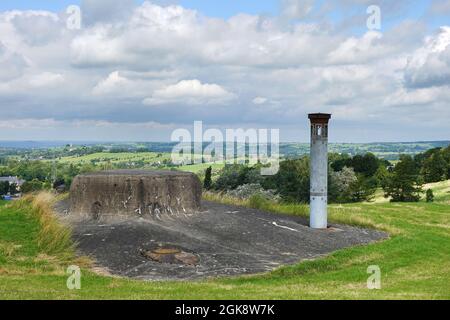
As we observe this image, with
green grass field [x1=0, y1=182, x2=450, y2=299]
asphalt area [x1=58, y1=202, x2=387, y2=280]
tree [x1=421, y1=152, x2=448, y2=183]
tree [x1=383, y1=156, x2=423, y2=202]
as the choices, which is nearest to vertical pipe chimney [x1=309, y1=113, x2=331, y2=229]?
asphalt area [x1=58, y1=202, x2=387, y2=280]

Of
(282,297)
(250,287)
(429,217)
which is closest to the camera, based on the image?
(282,297)

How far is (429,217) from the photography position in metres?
24.5

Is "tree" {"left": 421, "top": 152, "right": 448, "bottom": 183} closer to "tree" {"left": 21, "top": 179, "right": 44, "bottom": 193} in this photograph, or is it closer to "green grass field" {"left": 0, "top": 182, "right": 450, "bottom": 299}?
"tree" {"left": 21, "top": 179, "right": 44, "bottom": 193}

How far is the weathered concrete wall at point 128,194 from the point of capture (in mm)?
16344

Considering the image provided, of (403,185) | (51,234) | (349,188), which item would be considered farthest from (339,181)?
(51,234)

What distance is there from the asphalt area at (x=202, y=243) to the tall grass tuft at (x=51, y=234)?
A: 0.32 meters

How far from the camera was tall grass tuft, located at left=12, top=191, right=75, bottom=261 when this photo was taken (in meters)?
13.8

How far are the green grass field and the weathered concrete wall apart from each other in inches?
47.0

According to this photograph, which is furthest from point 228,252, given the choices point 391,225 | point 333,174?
point 333,174

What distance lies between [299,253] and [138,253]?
4073mm

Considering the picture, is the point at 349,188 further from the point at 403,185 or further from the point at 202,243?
the point at 202,243

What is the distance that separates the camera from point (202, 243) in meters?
14.7

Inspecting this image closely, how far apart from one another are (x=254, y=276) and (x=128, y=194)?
509 centimetres

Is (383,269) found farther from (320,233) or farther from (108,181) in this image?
(108,181)
